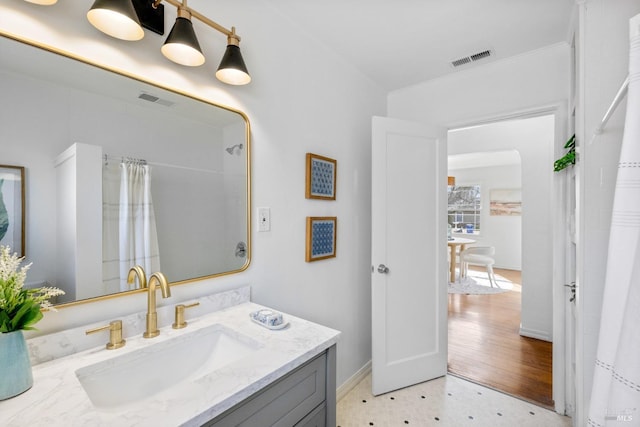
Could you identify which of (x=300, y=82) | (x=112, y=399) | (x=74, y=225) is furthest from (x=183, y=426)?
(x=300, y=82)

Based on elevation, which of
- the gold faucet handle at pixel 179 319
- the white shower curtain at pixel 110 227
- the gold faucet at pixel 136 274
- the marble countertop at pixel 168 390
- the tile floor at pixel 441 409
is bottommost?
the tile floor at pixel 441 409

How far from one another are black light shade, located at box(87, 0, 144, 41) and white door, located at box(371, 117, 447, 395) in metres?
1.53

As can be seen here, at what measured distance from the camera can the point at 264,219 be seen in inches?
61.9

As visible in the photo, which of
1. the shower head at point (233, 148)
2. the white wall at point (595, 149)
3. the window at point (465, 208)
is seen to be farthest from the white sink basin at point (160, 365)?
the window at point (465, 208)

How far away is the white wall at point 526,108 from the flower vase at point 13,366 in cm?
270

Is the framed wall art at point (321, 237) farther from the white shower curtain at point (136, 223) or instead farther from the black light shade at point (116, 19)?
the black light shade at point (116, 19)

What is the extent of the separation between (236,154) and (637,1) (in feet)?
6.05

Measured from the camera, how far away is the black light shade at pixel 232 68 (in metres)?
1.25

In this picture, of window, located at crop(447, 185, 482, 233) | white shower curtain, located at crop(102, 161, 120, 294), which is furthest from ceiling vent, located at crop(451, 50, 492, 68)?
window, located at crop(447, 185, 482, 233)

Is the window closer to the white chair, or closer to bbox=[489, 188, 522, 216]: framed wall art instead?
bbox=[489, 188, 522, 216]: framed wall art

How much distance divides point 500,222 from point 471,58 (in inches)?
224

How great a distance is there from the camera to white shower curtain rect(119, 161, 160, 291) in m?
1.06

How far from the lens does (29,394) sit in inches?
28.0

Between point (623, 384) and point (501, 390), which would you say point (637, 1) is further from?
point (501, 390)
